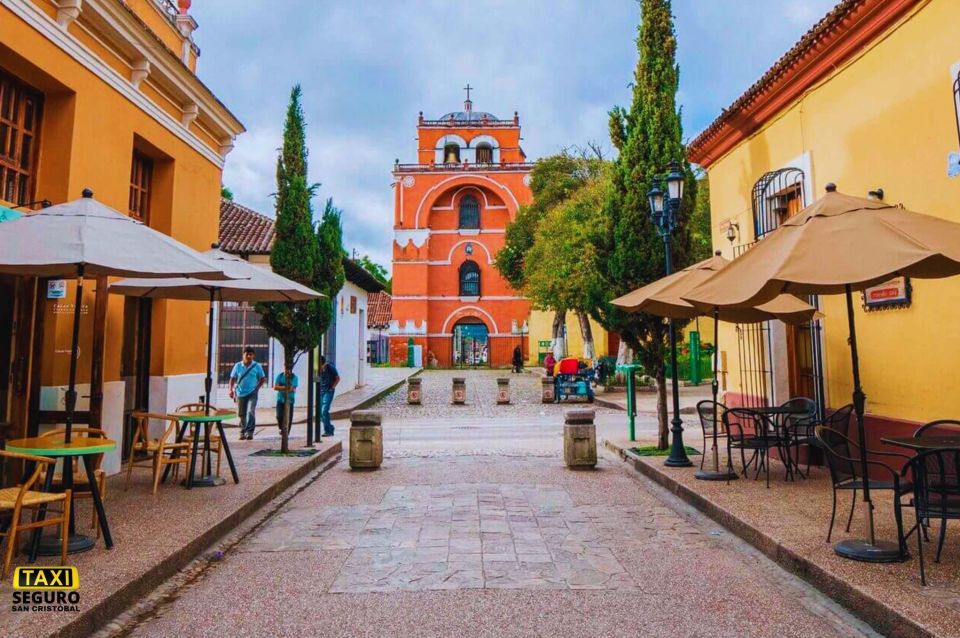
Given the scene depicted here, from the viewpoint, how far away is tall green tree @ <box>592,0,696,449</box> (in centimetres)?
1025

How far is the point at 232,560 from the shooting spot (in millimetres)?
5129

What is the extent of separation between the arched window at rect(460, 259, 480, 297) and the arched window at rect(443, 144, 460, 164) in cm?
727

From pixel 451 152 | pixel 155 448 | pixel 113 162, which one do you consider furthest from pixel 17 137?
pixel 451 152

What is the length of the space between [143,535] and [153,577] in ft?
3.09

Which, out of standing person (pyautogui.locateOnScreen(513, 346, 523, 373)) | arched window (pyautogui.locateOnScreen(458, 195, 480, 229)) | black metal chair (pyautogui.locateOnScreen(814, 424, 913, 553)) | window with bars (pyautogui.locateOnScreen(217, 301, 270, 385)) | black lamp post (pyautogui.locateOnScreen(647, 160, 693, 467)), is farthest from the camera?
arched window (pyautogui.locateOnScreen(458, 195, 480, 229))

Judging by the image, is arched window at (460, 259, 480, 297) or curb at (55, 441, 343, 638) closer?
curb at (55, 441, 343, 638)

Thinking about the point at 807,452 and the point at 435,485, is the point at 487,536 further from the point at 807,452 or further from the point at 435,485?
the point at 807,452

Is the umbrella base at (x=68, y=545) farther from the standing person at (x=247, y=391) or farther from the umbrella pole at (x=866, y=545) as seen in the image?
the standing person at (x=247, y=391)

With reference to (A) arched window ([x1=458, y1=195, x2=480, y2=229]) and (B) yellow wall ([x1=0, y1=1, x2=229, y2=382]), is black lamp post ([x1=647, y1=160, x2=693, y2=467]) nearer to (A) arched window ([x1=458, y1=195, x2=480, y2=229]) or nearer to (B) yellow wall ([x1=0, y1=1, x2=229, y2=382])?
(B) yellow wall ([x1=0, y1=1, x2=229, y2=382])

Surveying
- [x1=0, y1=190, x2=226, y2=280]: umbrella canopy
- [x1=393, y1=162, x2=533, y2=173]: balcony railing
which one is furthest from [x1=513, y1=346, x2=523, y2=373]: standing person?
[x1=0, y1=190, x2=226, y2=280]: umbrella canopy

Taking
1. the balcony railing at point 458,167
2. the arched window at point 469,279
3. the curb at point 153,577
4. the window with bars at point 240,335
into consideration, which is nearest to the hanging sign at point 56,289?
the curb at point 153,577

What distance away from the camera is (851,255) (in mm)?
4344

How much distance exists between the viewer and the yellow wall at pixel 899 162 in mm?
6254

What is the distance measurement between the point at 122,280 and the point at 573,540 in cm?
602
